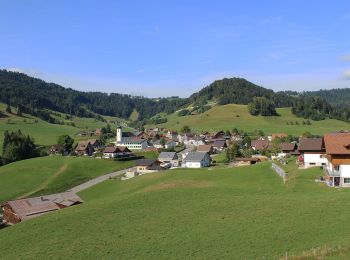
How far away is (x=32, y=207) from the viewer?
2122 inches

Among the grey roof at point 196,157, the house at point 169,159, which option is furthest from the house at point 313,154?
the house at point 169,159

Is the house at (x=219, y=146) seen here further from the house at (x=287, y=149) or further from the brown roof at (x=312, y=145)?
the brown roof at (x=312, y=145)

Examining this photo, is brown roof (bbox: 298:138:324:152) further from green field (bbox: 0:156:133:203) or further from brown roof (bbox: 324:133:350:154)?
green field (bbox: 0:156:133:203)

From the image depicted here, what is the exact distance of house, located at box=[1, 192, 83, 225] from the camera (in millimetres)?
51844

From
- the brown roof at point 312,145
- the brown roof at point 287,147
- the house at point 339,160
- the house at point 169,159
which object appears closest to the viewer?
the house at point 339,160

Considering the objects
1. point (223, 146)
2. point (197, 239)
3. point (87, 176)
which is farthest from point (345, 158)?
point (223, 146)

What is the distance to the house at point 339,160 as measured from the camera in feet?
149

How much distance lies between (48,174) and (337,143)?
65637 millimetres

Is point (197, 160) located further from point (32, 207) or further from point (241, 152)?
point (32, 207)

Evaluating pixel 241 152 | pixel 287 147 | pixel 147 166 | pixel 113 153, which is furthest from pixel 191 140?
pixel 287 147

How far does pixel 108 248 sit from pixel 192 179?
36.0m

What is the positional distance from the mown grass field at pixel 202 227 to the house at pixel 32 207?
9615mm

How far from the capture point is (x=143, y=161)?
102938mm

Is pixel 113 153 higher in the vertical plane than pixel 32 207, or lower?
higher
